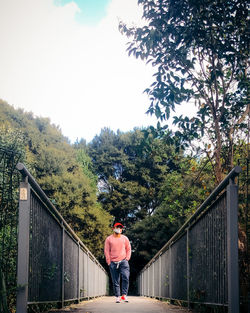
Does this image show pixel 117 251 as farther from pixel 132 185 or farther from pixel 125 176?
pixel 125 176

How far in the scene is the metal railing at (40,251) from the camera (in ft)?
12.8

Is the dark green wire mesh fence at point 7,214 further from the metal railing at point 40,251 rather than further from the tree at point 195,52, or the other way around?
the tree at point 195,52

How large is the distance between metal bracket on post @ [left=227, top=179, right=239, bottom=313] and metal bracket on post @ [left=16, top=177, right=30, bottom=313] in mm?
1741

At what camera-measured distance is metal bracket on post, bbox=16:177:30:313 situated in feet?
12.7

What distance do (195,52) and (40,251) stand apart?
502cm

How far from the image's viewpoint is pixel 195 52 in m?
8.25

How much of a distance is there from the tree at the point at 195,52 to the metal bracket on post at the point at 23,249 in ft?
12.3

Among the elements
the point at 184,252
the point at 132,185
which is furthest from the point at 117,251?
the point at 132,185

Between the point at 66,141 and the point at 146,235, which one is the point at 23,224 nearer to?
the point at 146,235

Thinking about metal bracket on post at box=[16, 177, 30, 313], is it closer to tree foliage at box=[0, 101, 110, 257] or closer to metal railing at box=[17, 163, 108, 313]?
metal railing at box=[17, 163, 108, 313]

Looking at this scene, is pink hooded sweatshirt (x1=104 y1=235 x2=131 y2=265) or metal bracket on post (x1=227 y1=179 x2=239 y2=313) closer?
metal bracket on post (x1=227 y1=179 x2=239 y2=313)

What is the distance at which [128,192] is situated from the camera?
115ft

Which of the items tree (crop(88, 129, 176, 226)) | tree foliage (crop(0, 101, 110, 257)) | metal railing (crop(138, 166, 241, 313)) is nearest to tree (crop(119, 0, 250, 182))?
metal railing (crop(138, 166, 241, 313))

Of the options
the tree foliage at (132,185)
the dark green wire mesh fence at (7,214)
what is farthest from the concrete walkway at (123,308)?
the tree foliage at (132,185)
